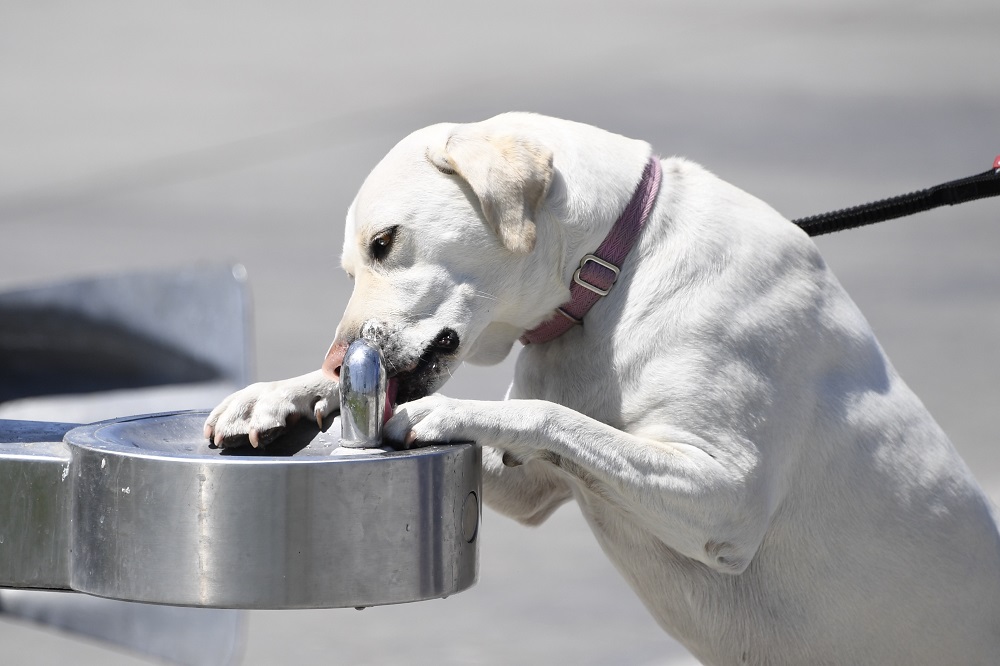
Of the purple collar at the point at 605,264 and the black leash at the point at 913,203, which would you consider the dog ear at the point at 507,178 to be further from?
the black leash at the point at 913,203

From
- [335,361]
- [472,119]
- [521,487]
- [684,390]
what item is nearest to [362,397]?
[335,361]

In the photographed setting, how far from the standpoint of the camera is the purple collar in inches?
95.3

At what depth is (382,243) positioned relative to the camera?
2.42 m

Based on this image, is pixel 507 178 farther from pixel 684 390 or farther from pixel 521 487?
pixel 521 487

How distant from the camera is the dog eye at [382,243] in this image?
95.1 inches

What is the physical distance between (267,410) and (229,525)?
665 millimetres

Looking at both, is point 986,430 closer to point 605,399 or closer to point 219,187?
point 605,399

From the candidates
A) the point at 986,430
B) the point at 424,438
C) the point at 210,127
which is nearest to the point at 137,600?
the point at 424,438

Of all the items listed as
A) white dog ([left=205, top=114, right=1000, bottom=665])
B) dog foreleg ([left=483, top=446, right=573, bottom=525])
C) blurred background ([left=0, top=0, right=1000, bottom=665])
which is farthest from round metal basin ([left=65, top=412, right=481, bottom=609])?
blurred background ([left=0, top=0, right=1000, bottom=665])

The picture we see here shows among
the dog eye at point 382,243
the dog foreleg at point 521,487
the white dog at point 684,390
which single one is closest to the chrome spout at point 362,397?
the white dog at point 684,390

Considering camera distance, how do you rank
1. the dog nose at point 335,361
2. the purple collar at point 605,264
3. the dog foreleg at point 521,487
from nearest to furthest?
the dog nose at point 335,361 → the purple collar at point 605,264 → the dog foreleg at point 521,487

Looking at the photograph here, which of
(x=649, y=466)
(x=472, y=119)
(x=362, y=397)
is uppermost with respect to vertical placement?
(x=362, y=397)

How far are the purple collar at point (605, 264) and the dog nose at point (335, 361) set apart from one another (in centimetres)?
39

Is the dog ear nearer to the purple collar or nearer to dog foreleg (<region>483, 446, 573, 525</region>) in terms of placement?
the purple collar
